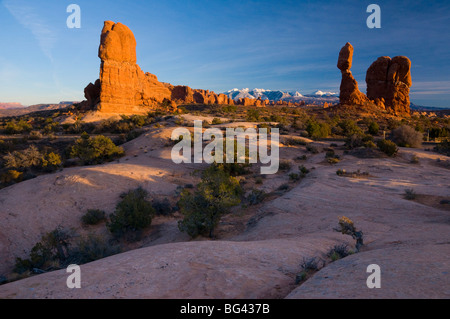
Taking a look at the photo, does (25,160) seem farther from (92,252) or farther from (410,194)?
(410,194)

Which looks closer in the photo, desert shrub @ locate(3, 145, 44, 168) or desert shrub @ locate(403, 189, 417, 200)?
desert shrub @ locate(403, 189, 417, 200)

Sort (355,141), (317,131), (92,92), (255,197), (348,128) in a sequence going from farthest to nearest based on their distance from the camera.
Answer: (92,92) < (348,128) < (317,131) < (355,141) < (255,197)

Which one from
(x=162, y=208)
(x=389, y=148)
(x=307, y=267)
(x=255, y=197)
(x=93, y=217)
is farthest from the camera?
(x=389, y=148)

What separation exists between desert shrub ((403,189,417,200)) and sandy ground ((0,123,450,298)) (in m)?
0.30

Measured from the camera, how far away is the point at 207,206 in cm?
840

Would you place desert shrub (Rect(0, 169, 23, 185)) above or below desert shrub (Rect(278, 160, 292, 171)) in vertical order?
below

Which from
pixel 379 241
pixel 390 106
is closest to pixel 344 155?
Result: pixel 379 241

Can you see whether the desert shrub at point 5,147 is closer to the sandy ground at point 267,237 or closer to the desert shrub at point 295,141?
the sandy ground at point 267,237

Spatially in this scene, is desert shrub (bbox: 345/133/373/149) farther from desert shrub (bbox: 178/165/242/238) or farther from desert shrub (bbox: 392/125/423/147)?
desert shrub (bbox: 178/165/242/238)

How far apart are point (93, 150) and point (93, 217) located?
9.58 meters

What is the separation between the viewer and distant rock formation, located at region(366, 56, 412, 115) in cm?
3831

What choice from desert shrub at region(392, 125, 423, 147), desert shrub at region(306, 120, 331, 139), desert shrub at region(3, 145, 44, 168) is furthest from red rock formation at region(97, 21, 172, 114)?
desert shrub at region(392, 125, 423, 147)

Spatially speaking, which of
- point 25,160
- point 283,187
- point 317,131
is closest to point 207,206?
point 283,187

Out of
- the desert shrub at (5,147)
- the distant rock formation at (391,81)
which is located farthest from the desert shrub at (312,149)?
the distant rock formation at (391,81)
